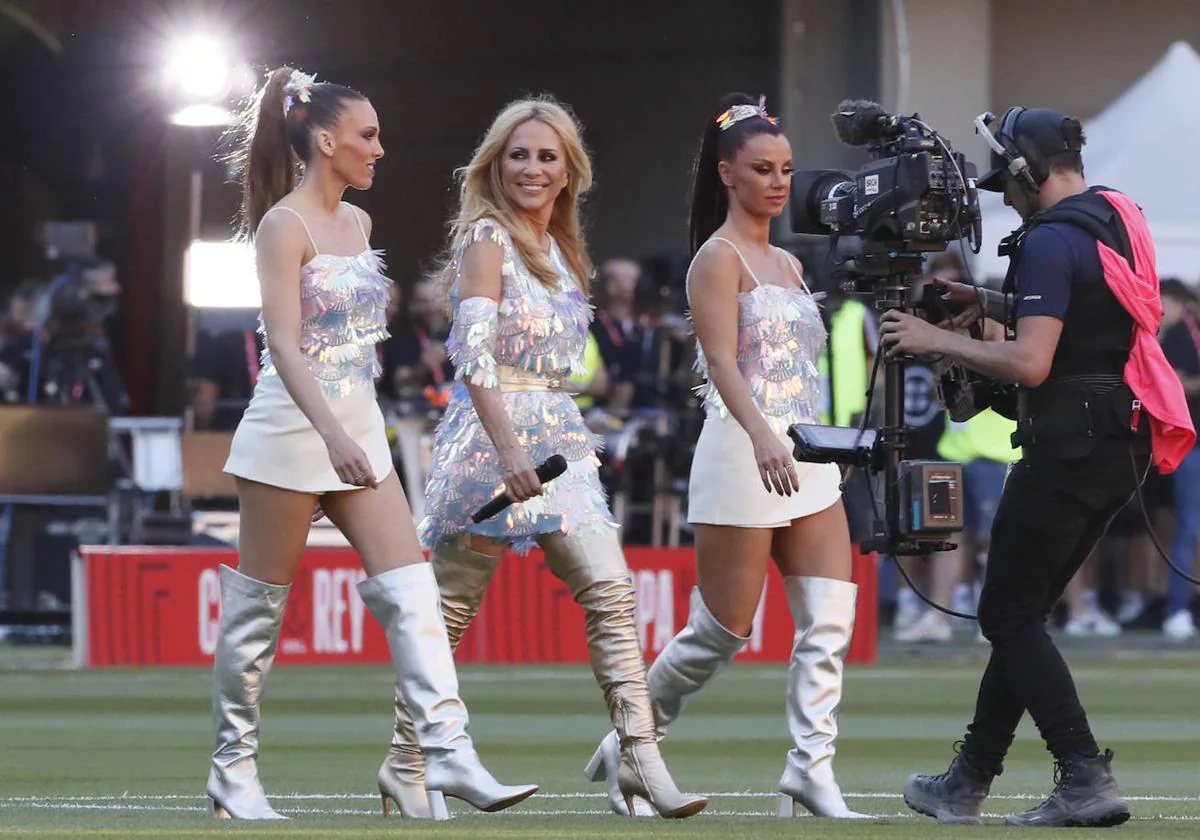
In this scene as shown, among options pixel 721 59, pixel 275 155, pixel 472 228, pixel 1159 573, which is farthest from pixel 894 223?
pixel 721 59

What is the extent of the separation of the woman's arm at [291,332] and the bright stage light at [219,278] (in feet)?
42.1

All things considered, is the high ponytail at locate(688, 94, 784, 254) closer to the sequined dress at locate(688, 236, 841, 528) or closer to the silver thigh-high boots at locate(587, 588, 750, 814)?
the sequined dress at locate(688, 236, 841, 528)

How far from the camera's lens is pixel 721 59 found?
69.4ft

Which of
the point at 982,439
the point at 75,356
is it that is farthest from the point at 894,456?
the point at 75,356

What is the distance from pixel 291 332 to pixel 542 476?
0.75 m

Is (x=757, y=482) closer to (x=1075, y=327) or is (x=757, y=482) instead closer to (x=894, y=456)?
(x=894, y=456)

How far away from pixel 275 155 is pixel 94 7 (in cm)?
1402

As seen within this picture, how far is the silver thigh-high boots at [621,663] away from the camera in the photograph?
6809 millimetres

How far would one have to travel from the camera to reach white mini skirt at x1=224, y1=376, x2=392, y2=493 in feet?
21.9

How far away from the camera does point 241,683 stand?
676cm

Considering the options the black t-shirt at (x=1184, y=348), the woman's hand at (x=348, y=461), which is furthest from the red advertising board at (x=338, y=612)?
the woman's hand at (x=348, y=461)

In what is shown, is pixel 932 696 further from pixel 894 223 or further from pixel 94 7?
pixel 94 7

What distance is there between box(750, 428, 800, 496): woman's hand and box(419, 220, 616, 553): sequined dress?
0.45 meters

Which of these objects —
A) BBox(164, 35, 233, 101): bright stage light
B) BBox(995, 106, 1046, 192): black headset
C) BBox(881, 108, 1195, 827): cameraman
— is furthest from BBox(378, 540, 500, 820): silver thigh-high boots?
BBox(164, 35, 233, 101): bright stage light
